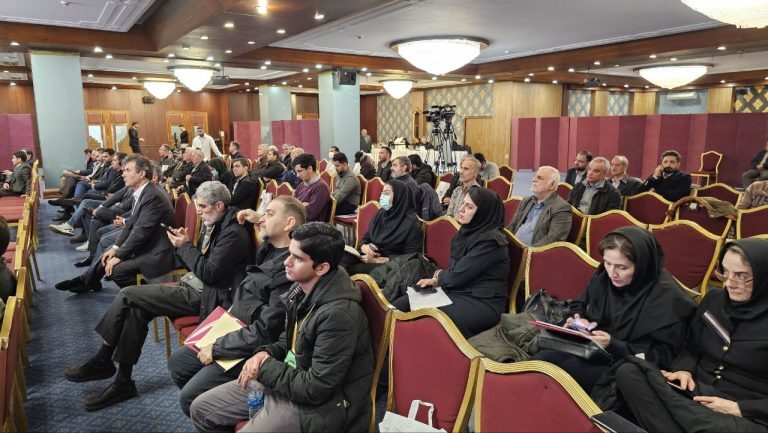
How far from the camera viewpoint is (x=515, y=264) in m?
3.20

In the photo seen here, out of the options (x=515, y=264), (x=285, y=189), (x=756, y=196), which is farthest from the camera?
(x=285, y=189)

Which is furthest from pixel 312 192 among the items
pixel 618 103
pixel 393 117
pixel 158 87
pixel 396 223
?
pixel 618 103

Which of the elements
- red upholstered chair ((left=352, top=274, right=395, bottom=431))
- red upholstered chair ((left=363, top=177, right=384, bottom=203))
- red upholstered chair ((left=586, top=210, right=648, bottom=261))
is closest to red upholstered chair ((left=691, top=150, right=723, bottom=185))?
red upholstered chair ((left=363, top=177, right=384, bottom=203))

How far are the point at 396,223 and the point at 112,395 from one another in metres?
2.33

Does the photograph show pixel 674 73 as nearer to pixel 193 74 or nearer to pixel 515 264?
pixel 515 264

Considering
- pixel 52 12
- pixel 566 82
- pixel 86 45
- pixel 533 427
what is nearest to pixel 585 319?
pixel 533 427

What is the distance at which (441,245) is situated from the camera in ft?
12.5

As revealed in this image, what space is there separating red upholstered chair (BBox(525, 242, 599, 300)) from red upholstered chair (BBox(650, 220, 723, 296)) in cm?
100

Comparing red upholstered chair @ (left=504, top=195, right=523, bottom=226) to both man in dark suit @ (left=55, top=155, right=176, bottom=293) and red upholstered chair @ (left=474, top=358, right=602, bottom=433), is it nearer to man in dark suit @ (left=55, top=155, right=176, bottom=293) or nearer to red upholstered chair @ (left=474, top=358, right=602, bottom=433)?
man in dark suit @ (left=55, top=155, right=176, bottom=293)

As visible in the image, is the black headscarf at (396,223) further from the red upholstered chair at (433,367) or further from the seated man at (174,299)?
the red upholstered chair at (433,367)

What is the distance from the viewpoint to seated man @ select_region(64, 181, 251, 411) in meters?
3.10

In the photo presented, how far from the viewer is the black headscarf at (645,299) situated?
2100 mm

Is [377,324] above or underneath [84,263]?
above

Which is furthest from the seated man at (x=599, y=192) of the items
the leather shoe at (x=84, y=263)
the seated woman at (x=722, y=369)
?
the leather shoe at (x=84, y=263)
